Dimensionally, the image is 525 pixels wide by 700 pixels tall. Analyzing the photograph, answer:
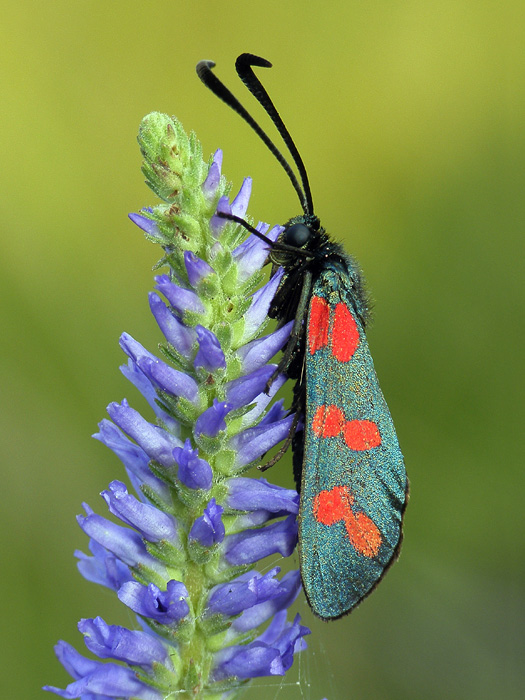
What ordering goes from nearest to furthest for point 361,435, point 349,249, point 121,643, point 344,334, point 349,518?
point 121,643, point 349,518, point 361,435, point 344,334, point 349,249

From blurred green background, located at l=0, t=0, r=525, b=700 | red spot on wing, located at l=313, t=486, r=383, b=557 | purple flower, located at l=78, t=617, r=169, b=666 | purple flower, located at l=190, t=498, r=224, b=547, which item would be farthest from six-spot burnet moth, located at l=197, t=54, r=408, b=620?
blurred green background, located at l=0, t=0, r=525, b=700

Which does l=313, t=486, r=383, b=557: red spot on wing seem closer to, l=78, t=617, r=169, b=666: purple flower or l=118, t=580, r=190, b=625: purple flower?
l=118, t=580, r=190, b=625: purple flower

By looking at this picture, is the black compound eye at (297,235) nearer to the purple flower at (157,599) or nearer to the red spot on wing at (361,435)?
the red spot on wing at (361,435)

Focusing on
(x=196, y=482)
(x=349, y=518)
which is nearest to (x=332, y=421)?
(x=349, y=518)

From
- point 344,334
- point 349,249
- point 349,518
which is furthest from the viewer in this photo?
point 349,249

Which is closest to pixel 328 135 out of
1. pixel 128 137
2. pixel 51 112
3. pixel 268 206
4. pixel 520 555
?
pixel 268 206

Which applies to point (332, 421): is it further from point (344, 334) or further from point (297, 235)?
point (297, 235)

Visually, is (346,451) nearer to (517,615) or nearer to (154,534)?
(154,534)
